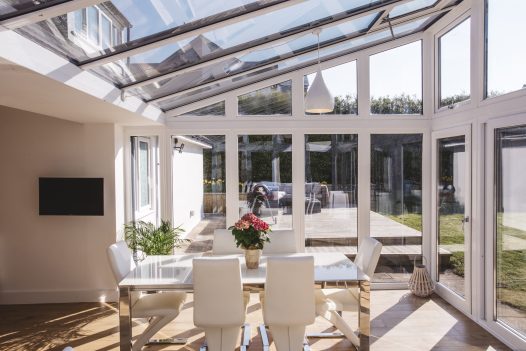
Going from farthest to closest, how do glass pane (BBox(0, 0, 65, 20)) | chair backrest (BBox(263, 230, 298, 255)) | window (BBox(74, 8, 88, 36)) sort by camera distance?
chair backrest (BBox(263, 230, 298, 255)), window (BBox(74, 8, 88, 36)), glass pane (BBox(0, 0, 65, 20))

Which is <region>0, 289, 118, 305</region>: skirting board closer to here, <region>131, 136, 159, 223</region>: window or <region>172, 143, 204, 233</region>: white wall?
<region>131, 136, 159, 223</region>: window

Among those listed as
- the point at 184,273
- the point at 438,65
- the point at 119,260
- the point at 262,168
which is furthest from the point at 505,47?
the point at 119,260

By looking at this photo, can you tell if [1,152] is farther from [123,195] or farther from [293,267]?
[293,267]

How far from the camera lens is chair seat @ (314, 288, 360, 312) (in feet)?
12.7

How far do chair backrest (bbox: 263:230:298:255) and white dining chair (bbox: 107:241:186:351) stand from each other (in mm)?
1095

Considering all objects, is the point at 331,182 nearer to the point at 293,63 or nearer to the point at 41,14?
the point at 293,63

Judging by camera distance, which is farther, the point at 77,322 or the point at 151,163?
the point at 151,163

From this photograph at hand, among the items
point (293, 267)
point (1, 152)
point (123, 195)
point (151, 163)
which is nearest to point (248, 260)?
point (293, 267)

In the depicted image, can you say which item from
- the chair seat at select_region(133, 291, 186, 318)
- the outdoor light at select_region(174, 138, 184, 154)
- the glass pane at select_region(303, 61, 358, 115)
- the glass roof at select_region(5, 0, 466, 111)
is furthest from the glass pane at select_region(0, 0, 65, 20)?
the glass pane at select_region(303, 61, 358, 115)

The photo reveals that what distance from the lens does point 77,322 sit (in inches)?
182

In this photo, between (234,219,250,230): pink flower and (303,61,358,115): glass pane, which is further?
(303,61,358,115): glass pane

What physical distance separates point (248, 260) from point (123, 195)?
2455mm

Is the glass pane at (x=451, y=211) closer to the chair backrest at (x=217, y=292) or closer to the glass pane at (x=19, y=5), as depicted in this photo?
the chair backrest at (x=217, y=292)

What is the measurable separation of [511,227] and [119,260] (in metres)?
3.67
